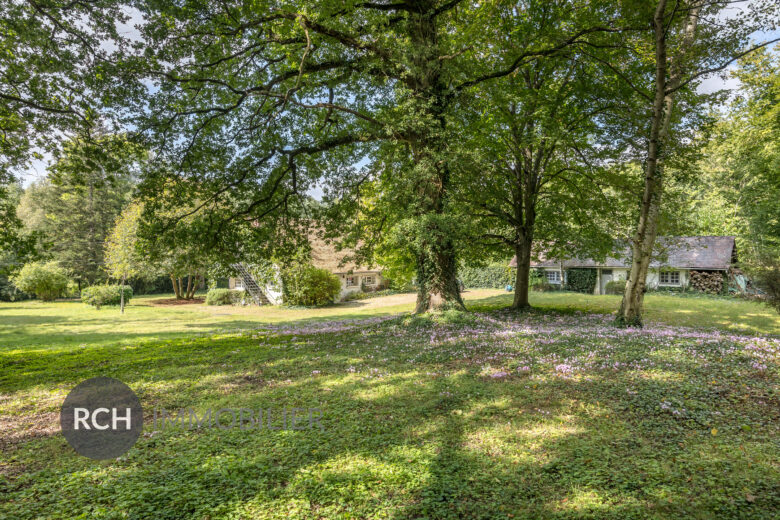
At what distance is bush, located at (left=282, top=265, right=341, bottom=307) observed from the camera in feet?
95.7

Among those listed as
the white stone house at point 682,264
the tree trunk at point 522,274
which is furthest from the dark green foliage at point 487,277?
the tree trunk at point 522,274

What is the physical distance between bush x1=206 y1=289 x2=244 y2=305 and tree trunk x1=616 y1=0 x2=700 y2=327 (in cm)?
3052

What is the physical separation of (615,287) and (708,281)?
6624 millimetres

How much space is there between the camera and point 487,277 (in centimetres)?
4072

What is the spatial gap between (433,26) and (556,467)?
510 inches

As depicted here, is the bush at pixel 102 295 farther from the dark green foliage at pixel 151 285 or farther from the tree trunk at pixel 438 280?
the tree trunk at pixel 438 280

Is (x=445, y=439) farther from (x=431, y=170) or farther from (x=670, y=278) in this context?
(x=670, y=278)

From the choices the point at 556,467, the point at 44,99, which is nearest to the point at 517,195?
the point at 556,467

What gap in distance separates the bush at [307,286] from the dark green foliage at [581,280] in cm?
2246

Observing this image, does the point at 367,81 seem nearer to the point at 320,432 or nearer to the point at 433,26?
the point at 433,26

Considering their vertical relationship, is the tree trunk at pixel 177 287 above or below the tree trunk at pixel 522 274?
below

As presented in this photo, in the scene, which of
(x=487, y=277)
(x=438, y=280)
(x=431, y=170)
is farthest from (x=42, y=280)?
(x=487, y=277)

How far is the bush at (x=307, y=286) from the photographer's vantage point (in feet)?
95.7

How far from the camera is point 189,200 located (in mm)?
11969
